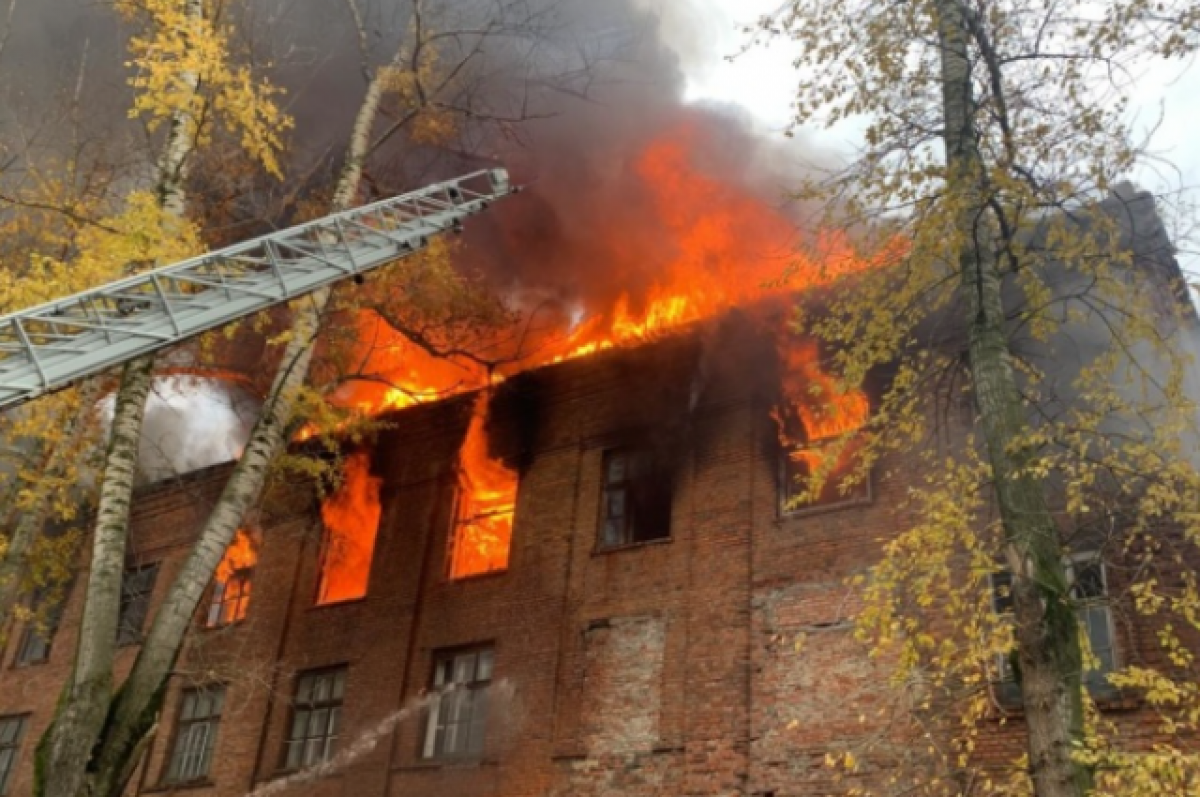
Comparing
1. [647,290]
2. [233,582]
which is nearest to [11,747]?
[233,582]

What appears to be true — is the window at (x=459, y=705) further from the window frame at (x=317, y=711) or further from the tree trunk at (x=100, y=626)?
the tree trunk at (x=100, y=626)

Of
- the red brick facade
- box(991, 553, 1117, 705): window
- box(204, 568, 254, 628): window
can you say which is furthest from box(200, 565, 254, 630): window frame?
box(991, 553, 1117, 705): window

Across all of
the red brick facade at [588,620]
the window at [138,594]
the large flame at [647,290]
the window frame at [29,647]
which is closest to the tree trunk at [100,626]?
the red brick facade at [588,620]

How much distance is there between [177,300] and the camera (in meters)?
8.38

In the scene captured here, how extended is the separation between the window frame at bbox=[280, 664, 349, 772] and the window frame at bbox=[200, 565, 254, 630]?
227 cm

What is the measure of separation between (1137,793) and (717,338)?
8.35 metres

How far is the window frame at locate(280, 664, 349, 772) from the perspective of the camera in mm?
14508

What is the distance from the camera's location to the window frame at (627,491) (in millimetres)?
13773

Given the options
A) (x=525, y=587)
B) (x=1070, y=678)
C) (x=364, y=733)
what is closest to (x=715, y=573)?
(x=525, y=587)

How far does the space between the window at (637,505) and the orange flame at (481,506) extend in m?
1.63

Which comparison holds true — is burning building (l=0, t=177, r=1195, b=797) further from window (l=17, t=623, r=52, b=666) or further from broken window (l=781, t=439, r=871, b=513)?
window (l=17, t=623, r=52, b=666)

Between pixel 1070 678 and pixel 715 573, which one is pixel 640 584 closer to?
pixel 715 573

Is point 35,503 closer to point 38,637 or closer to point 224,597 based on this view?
point 224,597

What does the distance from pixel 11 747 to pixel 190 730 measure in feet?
14.4
